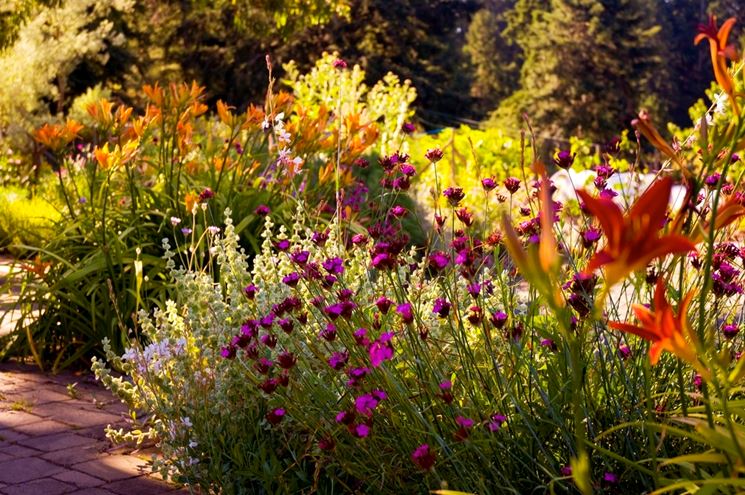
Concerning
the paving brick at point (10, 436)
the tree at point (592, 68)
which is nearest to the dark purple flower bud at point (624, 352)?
the paving brick at point (10, 436)

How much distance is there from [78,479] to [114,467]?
6.3 inches

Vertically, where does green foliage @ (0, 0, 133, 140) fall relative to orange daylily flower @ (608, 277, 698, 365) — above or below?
above

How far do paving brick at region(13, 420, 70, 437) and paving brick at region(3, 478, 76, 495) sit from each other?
0.57 metres

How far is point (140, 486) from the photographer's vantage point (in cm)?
319

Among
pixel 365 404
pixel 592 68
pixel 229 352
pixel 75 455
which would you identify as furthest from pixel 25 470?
pixel 592 68

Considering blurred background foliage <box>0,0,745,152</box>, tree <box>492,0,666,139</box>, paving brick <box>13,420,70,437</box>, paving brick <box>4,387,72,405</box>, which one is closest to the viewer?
paving brick <box>13,420,70,437</box>

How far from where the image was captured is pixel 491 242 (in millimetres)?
2631

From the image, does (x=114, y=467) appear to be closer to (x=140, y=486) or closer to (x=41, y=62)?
(x=140, y=486)

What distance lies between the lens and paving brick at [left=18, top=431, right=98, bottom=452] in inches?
141

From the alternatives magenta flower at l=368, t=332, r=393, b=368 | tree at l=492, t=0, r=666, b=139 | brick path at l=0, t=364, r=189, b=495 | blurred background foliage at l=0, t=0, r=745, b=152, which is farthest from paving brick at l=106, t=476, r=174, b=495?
tree at l=492, t=0, r=666, b=139

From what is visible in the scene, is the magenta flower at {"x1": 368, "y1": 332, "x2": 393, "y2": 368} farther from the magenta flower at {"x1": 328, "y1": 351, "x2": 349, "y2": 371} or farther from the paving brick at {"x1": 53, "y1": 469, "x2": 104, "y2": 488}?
the paving brick at {"x1": 53, "y1": 469, "x2": 104, "y2": 488}

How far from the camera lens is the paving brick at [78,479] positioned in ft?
10.4

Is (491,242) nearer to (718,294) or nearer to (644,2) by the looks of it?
(718,294)

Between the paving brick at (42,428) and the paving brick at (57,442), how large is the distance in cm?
5
